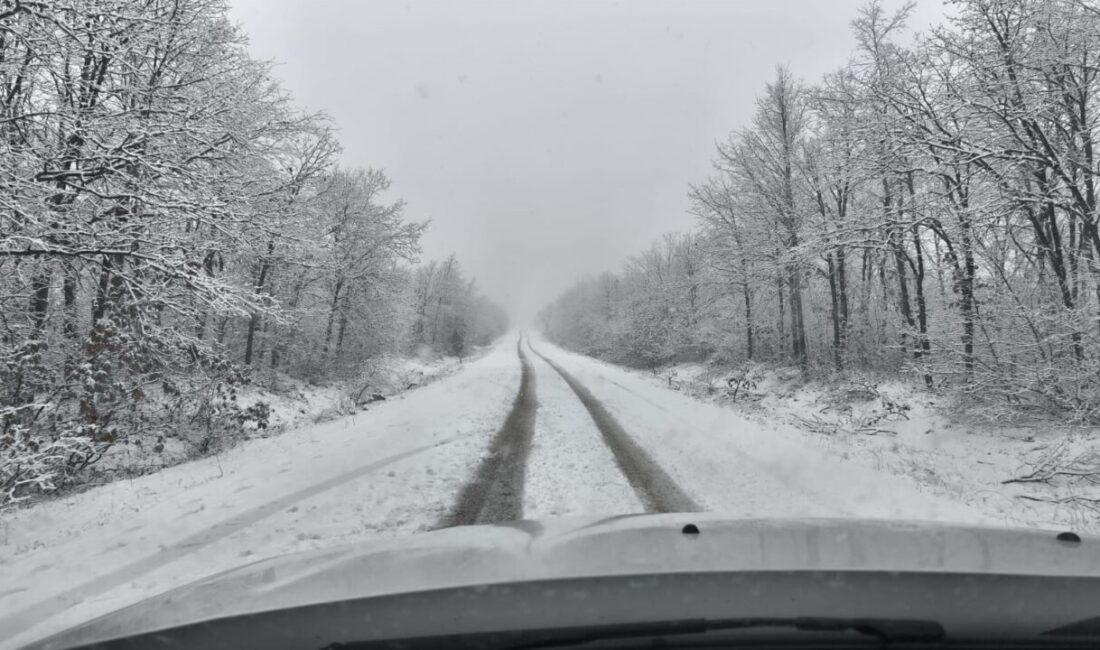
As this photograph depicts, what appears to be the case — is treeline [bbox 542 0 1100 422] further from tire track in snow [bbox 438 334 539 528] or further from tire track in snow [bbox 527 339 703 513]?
tire track in snow [bbox 438 334 539 528]

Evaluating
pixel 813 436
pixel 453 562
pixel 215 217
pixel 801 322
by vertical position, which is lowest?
pixel 813 436

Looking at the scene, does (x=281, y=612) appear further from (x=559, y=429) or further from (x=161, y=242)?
(x=559, y=429)

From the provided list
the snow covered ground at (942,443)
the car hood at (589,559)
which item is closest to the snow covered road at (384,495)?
the snow covered ground at (942,443)

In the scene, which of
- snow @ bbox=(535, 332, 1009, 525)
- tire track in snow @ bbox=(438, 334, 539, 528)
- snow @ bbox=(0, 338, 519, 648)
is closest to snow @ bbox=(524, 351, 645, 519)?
tire track in snow @ bbox=(438, 334, 539, 528)

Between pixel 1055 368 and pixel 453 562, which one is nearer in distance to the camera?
pixel 453 562

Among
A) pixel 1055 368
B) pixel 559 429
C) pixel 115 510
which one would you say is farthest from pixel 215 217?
pixel 1055 368

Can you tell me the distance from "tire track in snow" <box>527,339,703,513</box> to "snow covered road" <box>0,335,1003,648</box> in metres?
0.03

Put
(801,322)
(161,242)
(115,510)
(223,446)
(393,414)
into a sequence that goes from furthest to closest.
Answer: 1. (801,322)
2. (393,414)
3. (223,446)
4. (161,242)
5. (115,510)

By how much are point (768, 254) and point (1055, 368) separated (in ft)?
41.9

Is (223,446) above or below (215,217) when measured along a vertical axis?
below

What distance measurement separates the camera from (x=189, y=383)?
11.0 meters

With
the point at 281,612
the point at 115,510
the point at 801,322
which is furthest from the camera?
the point at 801,322

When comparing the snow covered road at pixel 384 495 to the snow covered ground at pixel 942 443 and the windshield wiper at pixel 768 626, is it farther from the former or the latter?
the windshield wiper at pixel 768 626

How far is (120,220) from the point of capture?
759 cm
